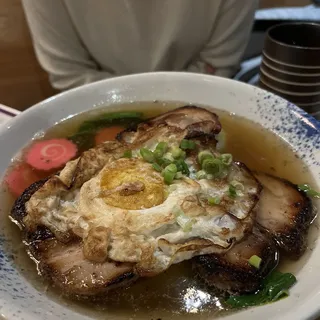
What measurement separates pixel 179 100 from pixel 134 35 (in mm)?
579

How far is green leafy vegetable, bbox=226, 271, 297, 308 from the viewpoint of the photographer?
3.74 feet

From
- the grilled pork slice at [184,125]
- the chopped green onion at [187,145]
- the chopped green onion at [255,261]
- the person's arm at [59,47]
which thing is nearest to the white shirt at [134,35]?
the person's arm at [59,47]

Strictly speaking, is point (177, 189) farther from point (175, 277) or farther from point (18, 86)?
point (18, 86)

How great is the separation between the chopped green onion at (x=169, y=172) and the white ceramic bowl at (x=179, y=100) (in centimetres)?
42

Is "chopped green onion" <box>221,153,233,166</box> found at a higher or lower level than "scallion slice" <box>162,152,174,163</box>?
higher

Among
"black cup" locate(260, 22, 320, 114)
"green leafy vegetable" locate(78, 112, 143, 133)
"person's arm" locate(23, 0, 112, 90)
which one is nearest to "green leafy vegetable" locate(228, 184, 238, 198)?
"green leafy vegetable" locate(78, 112, 143, 133)

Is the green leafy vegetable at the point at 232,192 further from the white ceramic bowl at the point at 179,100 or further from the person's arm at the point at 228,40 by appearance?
the person's arm at the point at 228,40

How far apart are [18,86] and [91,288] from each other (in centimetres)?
224

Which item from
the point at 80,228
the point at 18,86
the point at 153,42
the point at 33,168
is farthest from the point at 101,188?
the point at 18,86

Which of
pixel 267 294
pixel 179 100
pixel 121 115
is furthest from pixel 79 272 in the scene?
pixel 179 100

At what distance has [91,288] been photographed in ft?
3.77

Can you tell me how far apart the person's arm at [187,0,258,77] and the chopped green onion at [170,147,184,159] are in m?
1.11

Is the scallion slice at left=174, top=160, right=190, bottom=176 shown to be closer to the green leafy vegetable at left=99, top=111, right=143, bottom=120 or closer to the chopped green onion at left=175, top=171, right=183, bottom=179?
the chopped green onion at left=175, top=171, right=183, bottom=179

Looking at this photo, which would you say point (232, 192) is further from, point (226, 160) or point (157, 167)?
point (157, 167)
